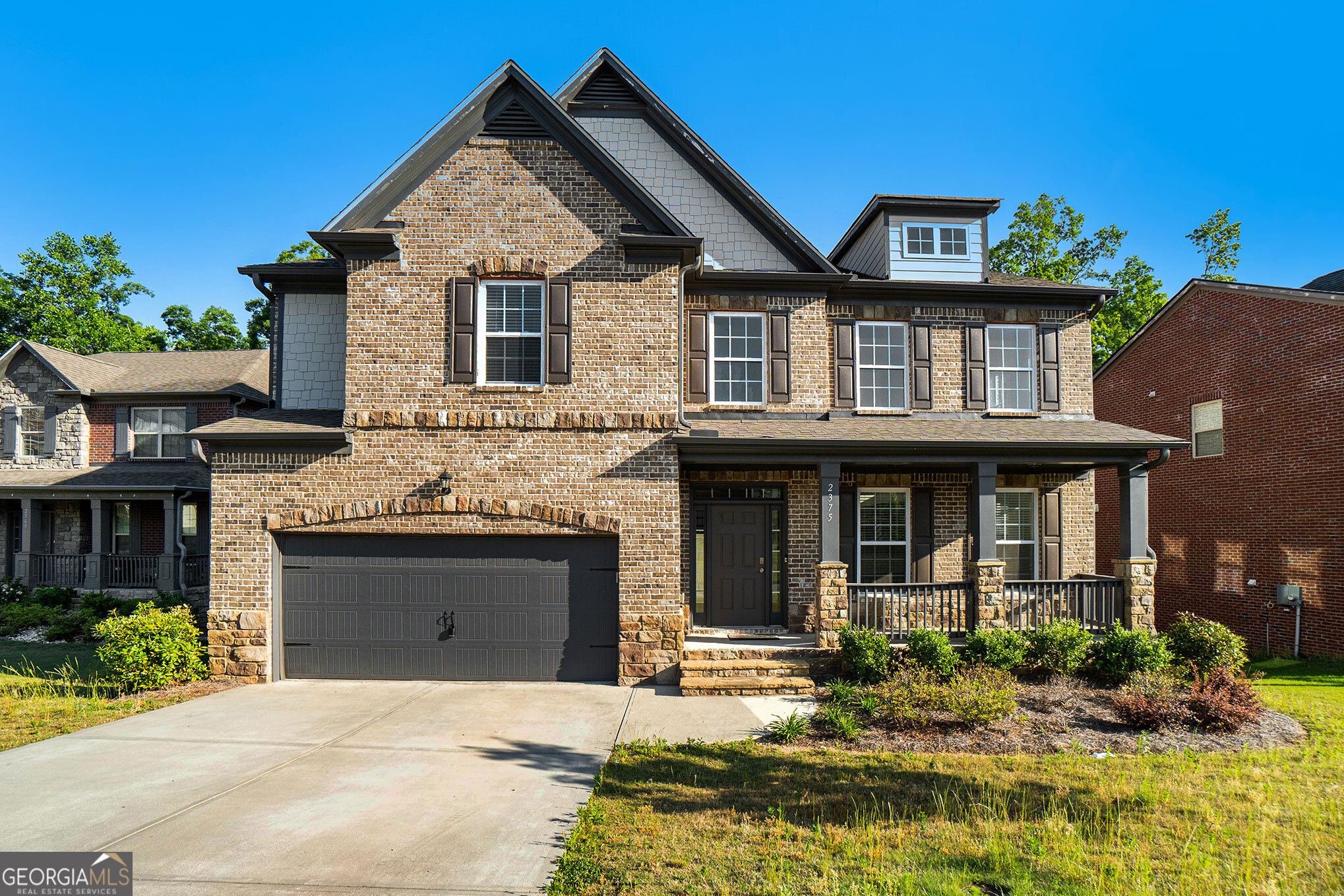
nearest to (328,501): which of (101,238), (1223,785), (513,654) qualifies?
(513,654)

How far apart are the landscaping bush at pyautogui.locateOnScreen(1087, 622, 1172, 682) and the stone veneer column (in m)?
0.83

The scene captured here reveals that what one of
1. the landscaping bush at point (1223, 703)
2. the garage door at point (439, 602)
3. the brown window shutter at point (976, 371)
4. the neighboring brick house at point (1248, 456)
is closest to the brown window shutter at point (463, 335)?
the garage door at point (439, 602)

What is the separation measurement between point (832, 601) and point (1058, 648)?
11.2 ft

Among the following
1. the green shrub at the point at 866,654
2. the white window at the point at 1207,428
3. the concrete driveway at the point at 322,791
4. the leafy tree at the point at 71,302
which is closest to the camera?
the concrete driveway at the point at 322,791

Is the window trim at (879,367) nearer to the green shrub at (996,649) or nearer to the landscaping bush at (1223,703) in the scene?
the green shrub at (996,649)

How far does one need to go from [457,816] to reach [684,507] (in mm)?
7008

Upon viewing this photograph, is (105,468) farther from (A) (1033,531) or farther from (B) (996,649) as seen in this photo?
(A) (1033,531)

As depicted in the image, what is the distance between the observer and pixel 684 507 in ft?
39.6

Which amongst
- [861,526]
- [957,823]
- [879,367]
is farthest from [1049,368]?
[957,823]

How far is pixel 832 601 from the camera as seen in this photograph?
10.4 m

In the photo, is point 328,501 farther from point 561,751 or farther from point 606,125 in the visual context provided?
point 606,125

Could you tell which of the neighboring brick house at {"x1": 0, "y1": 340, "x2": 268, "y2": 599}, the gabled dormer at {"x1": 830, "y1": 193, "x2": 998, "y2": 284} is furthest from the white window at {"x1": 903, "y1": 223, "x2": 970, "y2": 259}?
the neighboring brick house at {"x1": 0, "y1": 340, "x2": 268, "y2": 599}

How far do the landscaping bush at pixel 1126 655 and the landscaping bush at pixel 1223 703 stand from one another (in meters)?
0.73

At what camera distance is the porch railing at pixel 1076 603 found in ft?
36.0
